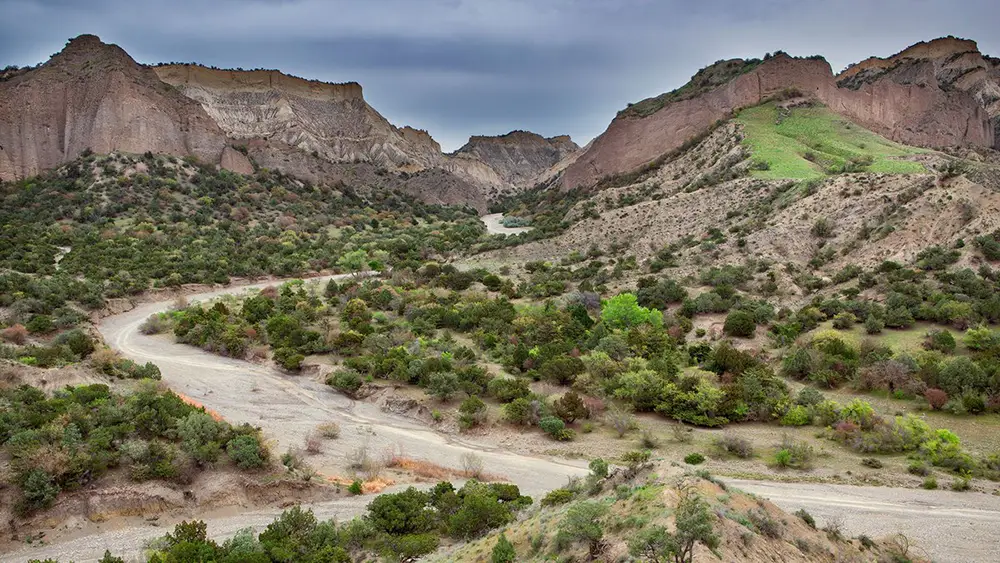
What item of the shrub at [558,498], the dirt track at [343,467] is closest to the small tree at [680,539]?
the shrub at [558,498]

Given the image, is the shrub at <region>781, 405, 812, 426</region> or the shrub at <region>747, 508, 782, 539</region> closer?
the shrub at <region>747, 508, 782, 539</region>

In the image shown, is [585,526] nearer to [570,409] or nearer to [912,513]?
[912,513]

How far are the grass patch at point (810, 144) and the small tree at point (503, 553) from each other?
136 ft

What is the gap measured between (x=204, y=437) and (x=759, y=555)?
13.9 m

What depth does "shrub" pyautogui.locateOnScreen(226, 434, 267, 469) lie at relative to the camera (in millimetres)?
15484

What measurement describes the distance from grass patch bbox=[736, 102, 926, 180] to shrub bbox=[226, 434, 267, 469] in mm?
42175

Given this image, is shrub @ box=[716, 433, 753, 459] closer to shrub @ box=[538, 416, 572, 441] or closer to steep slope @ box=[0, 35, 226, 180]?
shrub @ box=[538, 416, 572, 441]

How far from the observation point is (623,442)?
18.3 m

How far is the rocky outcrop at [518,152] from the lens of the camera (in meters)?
145

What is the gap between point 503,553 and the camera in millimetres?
9688

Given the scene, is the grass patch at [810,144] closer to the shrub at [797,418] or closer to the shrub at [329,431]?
the shrub at [797,418]

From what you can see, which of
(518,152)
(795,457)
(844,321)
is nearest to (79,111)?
(844,321)

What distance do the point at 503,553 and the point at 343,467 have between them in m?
8.85

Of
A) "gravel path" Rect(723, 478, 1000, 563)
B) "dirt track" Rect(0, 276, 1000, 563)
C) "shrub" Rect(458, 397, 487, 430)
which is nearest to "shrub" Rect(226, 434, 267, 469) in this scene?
"dirt track" Rect(0, 276, 1000, 563)
